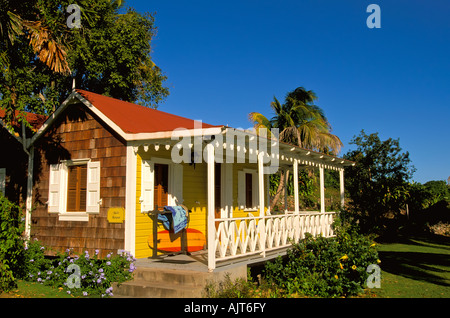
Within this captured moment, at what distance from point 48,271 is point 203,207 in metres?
4.41

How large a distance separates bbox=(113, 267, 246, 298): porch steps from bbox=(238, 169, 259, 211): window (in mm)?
5416

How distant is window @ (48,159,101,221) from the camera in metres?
10.1

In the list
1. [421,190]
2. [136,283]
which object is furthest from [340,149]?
[136,283]

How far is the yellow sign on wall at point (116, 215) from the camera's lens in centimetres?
945

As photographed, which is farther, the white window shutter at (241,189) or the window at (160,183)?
the white window shutter at (241,189)

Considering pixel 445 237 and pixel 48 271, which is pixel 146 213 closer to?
pixel 48 271

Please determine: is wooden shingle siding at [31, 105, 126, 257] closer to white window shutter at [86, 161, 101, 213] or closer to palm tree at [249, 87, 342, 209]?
white window shutter at [86, 161, 101, 213]

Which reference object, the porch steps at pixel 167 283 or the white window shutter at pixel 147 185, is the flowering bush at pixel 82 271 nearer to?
the porch steps at pixel 167 283

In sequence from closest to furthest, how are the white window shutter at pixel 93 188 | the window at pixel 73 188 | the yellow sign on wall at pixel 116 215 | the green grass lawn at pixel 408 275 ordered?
the green grass lawn at pixel 408 275
the yellow sign on wall at pixel 116 215
the white window shutter at pixel 93 188
the window at pixel 73 188

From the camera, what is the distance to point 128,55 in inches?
808

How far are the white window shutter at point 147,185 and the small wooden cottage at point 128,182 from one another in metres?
0.02

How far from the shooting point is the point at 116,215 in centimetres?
952

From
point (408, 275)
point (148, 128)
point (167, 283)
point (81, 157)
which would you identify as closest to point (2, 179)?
point (81, 157)

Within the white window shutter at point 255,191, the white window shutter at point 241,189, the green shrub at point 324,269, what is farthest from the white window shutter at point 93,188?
the white window shutter at point 255,191
